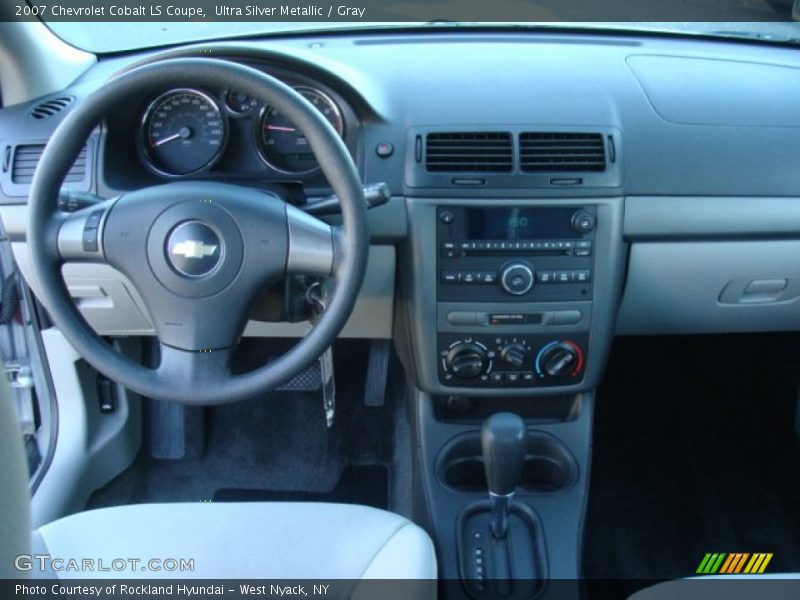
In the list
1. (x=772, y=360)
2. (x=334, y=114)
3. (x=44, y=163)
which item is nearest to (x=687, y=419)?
(x=772, y=360)

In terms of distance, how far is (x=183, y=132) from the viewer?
181 centimetres

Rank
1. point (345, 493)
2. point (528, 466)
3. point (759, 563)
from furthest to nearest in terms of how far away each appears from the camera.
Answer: point (345, 493)
point (759, 563)
point (528, 466)

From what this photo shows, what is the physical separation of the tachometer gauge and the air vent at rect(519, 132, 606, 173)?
1.32ft

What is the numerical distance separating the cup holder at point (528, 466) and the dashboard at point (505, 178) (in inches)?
6.7

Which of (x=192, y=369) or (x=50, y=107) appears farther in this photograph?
(x=50, y=107)

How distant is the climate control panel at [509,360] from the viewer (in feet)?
6.25

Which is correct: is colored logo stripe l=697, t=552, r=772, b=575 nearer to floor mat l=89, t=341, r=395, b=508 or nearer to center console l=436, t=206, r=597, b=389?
center console l=436, t=206, r=597, b=389

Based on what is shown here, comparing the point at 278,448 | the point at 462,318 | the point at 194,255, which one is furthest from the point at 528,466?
the point at 194,255

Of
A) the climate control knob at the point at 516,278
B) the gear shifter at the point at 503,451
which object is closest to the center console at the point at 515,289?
the climate control knob at the point at 516,278

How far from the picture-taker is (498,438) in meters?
1.80

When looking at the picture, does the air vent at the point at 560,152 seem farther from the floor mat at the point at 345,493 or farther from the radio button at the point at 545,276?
the floor mat at the point at 345,493

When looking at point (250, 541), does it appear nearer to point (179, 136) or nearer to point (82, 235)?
point (82, 235)

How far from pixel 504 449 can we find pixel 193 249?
0.79m

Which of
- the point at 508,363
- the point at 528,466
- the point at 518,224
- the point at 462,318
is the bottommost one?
the point at 528,466
